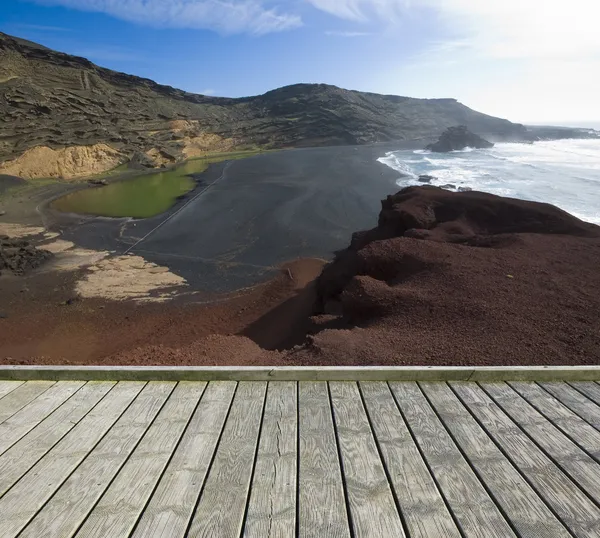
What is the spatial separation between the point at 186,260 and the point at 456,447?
16.9m

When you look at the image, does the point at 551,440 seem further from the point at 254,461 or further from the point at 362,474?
the point at 254,461

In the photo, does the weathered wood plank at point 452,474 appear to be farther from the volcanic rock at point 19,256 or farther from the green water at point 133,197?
the green water at point 133,197

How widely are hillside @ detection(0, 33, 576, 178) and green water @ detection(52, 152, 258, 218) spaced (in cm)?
672

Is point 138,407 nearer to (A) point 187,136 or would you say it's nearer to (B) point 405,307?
(B) point 405,307

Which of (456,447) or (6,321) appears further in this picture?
(6,321)

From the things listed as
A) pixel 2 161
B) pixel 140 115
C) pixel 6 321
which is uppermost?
pixel 140 115

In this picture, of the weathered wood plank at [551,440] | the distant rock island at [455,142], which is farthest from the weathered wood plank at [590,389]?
the distant rock island at [455,142]

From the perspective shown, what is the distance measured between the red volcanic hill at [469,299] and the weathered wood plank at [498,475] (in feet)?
5.64

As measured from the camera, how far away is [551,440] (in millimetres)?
2553

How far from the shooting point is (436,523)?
1.95 m

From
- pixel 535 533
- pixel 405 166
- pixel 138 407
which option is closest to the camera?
pixel 535 533

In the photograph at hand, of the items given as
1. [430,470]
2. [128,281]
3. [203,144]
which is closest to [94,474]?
[430,470]

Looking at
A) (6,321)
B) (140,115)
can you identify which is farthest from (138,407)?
(140,115)

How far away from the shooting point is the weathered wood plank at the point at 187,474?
6.36 feet
